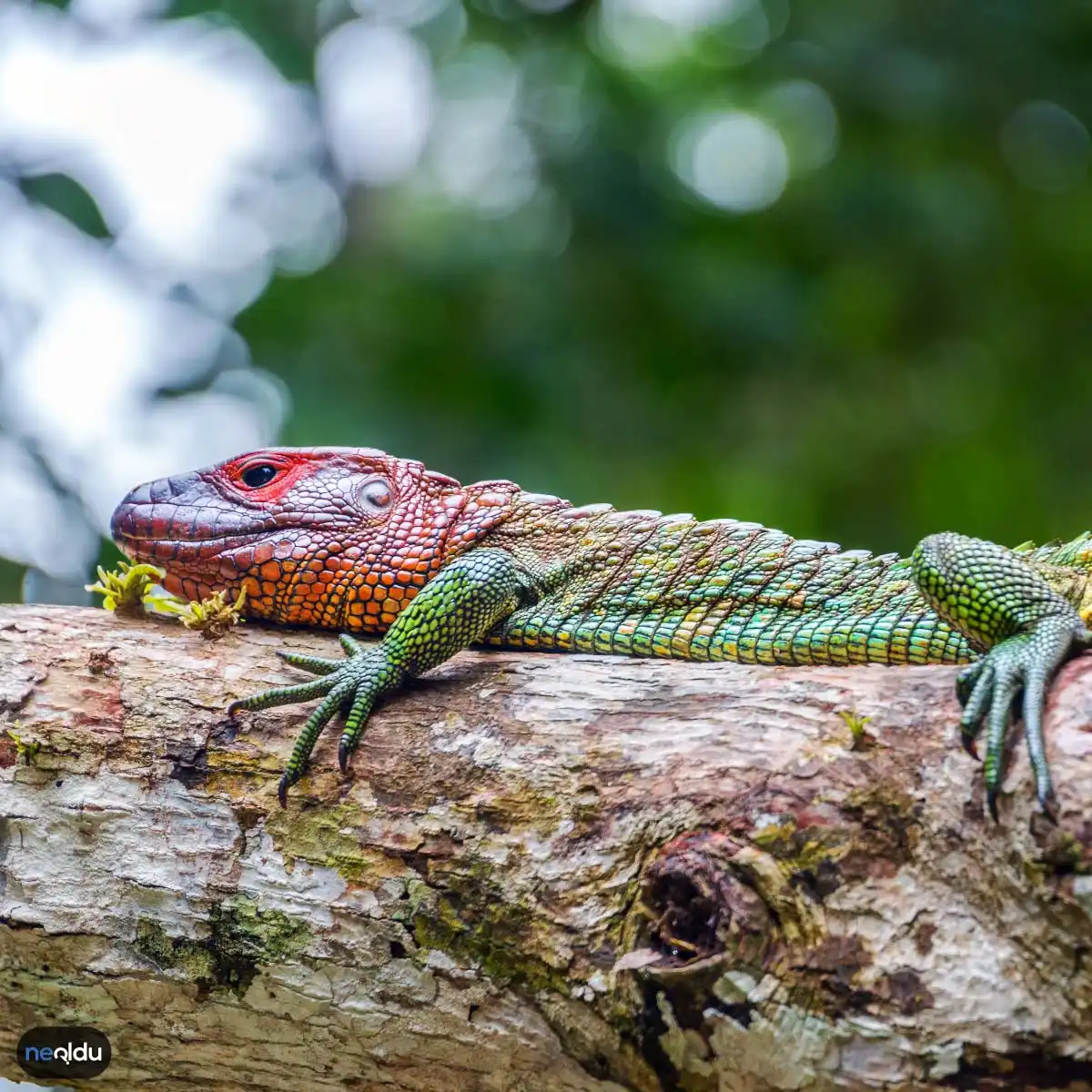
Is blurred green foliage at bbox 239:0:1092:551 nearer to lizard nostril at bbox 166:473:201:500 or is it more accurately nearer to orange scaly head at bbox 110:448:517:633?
orange scaly head at bbox 110:448:517:633

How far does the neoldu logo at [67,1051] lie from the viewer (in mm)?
3768

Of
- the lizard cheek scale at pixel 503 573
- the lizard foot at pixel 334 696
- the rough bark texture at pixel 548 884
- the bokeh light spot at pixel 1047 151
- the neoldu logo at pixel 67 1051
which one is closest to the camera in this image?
the rough bark texture at pixel 548 884

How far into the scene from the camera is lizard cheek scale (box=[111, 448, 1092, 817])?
431cm

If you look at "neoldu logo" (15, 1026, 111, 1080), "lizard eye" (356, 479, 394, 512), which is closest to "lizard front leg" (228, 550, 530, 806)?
"lizard eye" (356, 479, 394, 512)

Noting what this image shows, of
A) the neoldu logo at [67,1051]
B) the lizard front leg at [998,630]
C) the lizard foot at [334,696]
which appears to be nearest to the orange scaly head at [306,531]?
the lizard foot at [334,696]

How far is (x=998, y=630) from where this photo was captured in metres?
3.86

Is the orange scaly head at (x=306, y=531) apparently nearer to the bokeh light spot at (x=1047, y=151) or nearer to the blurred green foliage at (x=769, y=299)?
the blurred green foliage at (x=769, y=299)

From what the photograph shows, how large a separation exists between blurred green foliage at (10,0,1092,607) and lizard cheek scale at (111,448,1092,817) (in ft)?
14.8

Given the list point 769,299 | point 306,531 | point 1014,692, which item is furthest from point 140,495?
point 769,299

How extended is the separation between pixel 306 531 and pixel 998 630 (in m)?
2.73

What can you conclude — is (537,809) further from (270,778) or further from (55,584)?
(55,584)

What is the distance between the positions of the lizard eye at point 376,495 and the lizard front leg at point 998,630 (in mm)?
2210

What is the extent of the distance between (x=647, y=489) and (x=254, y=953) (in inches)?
265

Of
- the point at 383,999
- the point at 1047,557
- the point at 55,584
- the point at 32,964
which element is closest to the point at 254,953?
the point at 383,999
